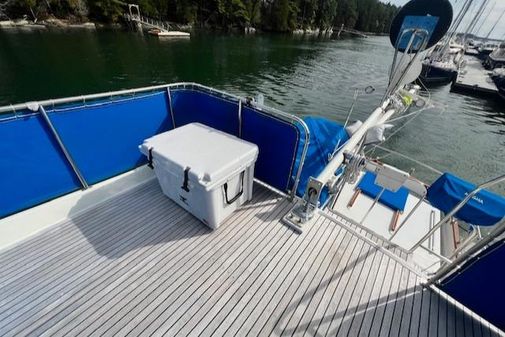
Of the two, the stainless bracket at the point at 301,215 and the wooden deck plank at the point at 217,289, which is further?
the stainless bracket at the point at 301,215

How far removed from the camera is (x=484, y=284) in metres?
2.18

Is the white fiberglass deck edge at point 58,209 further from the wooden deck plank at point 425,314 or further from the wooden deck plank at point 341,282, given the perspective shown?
the wooden deck plank at point 425,314

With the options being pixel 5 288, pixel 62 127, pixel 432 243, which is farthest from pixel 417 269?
pixel 62 127

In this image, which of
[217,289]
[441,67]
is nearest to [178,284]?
[217,289]

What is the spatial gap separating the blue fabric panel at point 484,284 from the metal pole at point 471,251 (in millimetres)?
51

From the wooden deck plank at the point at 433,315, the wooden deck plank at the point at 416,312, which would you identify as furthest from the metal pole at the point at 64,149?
the wooden deck plank at the point at 433,315

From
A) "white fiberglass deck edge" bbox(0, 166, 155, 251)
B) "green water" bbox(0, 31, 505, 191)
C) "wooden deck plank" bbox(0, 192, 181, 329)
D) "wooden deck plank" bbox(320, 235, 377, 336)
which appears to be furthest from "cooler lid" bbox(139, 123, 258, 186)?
"green water" bbox(0, 31, 505, 191)

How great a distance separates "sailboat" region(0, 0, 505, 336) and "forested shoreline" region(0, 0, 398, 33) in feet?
166

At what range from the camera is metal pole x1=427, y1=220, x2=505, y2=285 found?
200 centimetres

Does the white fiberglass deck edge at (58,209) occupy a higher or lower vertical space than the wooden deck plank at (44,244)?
higher

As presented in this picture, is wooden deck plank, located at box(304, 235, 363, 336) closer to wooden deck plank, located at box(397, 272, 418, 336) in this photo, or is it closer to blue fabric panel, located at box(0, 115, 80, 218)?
wooden deck plank, located at box(397, 272, 418, 336)

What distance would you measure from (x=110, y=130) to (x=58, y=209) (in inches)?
50.6

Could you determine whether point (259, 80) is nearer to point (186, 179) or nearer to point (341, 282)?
point (186, 179)

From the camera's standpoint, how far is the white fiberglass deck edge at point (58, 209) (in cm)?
278
